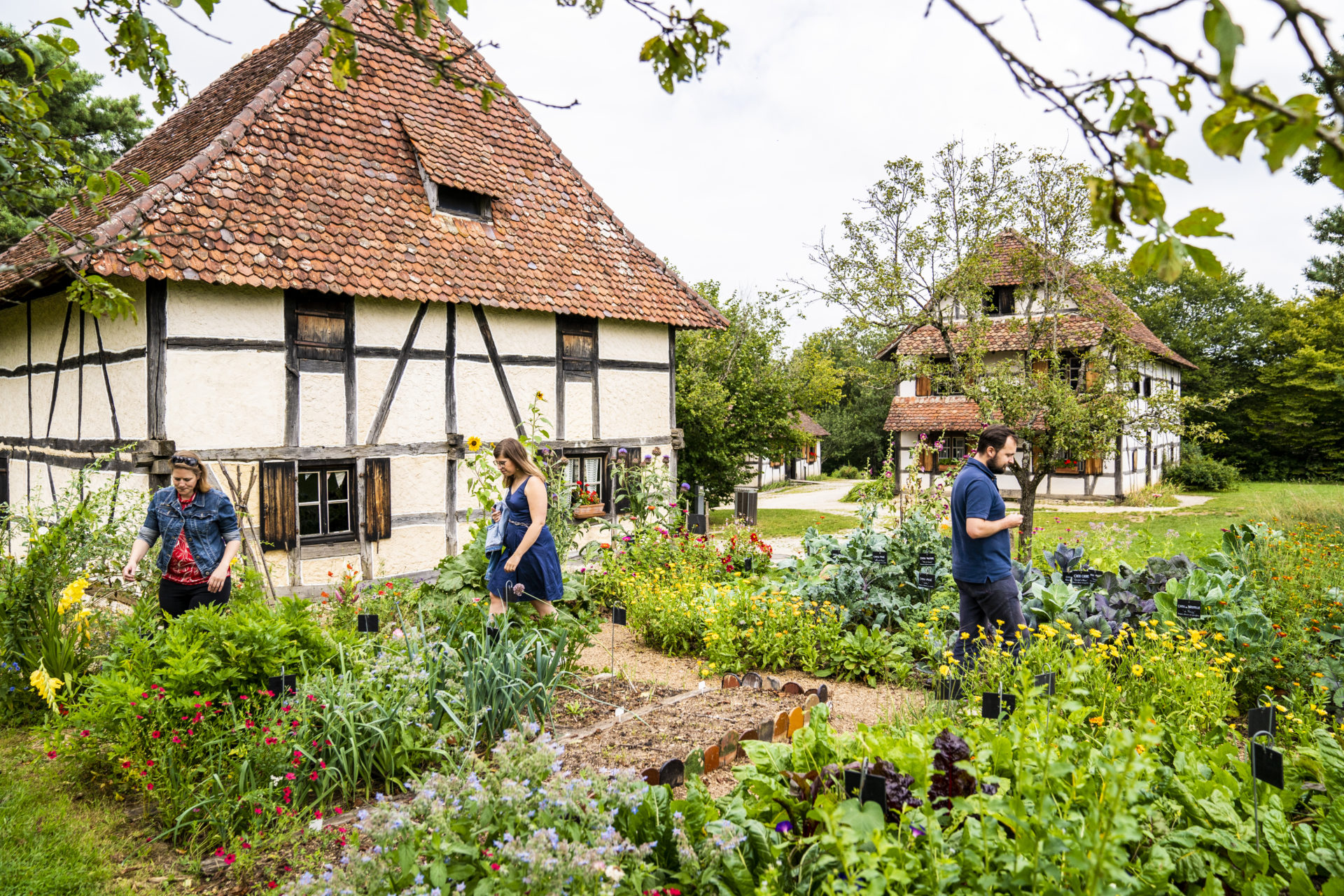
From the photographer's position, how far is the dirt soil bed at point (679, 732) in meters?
3.84

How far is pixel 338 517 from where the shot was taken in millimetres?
8992

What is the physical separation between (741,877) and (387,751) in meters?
1.95

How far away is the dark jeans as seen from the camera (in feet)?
15.1

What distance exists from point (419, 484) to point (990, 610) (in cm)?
679

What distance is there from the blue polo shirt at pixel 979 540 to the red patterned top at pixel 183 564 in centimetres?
460

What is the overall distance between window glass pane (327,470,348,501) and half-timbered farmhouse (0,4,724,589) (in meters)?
0.02

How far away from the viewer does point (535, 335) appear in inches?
412

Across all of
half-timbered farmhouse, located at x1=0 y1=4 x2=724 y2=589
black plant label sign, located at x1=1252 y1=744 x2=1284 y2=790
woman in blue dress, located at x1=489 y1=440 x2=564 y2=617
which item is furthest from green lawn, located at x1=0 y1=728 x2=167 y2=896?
black plant label sign, located at x1=1252 y1=744 x2=1284 y2=790

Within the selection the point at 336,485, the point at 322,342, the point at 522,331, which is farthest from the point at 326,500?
the point at 522,331

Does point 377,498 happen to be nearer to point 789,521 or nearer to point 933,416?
point 789,521

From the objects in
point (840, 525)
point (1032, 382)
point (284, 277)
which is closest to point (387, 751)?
point (284, 277)

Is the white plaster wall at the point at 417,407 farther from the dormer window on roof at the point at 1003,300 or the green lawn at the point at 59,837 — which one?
the dormer window on roof at the point at 1003,300

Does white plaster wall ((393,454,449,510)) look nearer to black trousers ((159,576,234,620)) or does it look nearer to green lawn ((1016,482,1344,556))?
black trousers ((159,576,234,620))

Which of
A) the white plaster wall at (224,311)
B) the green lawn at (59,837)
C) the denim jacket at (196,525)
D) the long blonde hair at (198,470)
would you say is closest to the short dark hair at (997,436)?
the green lawn at (59,837)
